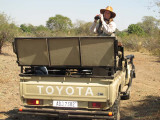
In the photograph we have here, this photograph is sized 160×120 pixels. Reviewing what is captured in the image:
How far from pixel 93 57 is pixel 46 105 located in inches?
50.7

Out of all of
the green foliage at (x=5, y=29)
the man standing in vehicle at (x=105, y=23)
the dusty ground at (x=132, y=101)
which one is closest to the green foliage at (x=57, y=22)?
the green foliage at (x=5, y=29)

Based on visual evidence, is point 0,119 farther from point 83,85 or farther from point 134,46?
point 134,46

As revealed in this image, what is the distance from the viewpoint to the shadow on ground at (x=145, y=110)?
6840mm

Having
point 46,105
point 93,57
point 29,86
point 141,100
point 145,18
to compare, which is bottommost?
point 141,100

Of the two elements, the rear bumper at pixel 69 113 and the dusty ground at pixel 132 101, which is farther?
the dusty ground at pixel 132 101

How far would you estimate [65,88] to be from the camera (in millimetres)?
5375

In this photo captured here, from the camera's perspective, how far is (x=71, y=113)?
17.1 feet

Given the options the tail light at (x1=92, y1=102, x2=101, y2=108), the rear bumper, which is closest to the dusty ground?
the rear bumper

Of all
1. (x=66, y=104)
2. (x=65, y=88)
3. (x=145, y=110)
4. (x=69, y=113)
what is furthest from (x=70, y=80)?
→ (x=145, y=110)

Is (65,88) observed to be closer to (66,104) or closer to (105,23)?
(66,104)

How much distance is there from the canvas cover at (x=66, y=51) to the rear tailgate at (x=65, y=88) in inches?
12.0

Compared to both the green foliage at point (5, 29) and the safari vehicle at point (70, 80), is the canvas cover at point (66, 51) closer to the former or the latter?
the safari vehicle at point (70, 80)

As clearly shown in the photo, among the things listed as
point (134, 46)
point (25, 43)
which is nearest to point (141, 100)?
point (25, 43)

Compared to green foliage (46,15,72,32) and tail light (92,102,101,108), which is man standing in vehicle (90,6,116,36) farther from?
green foliage (46,15,72,32)
